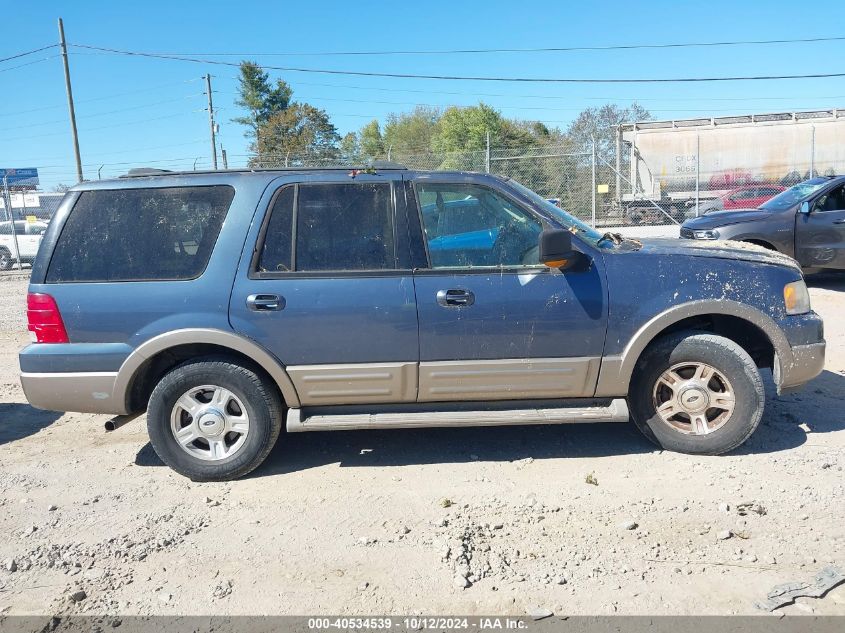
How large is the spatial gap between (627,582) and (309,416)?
2158 mm

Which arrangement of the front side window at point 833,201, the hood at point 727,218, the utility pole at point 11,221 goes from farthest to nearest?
the utility pole at point 11,221
the hood at point 727,218
the front side window at point 833,201

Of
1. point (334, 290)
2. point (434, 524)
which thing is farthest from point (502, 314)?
point (434, 524)

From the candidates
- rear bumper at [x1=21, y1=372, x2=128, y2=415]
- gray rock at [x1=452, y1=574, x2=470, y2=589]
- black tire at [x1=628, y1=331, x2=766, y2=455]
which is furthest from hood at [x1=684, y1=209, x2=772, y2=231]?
rear bumper at [x1=21, y1=372, x2=128, y2=415]

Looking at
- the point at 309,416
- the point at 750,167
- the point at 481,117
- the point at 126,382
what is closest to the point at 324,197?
the point at 309,416

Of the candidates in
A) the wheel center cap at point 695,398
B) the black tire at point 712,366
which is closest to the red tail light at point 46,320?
the black tire at point 712,366

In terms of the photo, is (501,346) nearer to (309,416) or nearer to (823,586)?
(309,416)

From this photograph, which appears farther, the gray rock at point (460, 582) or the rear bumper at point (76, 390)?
the rear bumper at point (76, 390)

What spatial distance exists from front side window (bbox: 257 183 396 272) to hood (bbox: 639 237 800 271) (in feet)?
5.68

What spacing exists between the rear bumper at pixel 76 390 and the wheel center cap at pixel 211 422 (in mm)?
508

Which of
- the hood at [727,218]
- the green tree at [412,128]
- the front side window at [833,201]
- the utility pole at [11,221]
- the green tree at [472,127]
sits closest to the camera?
the front side window at [833,201]

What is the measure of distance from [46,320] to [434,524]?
2.72m

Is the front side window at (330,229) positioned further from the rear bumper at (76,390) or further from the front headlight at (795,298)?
the front headlight at (795,298)

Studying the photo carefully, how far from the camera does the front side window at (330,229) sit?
14.0ft

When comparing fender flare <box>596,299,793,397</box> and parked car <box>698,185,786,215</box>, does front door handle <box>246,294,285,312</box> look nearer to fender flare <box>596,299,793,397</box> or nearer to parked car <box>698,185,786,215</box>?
fender flare <box>596,299,793,397</box>
